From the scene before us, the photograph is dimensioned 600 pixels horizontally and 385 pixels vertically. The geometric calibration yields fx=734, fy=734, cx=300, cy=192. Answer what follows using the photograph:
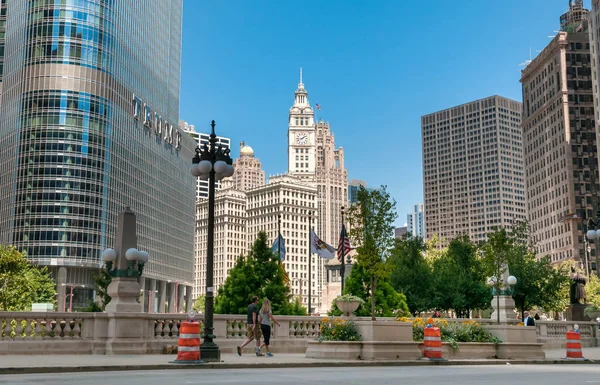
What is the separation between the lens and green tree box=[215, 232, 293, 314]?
5978cm

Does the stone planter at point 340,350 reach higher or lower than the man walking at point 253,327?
lower

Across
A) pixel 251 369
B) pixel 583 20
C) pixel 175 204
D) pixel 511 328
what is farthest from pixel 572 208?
pixel 251 369

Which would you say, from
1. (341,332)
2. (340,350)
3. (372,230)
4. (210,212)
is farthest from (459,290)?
(210,212)

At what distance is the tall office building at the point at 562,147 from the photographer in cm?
15550

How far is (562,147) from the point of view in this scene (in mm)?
159875

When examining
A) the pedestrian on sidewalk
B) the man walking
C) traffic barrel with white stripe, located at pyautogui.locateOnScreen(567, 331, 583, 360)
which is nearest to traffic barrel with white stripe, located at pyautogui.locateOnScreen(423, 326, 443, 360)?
the pedestrian on sidewalk

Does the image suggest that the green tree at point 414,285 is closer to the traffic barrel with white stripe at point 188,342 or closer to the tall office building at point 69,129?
the traffic barrel with white stripe at point 188,342

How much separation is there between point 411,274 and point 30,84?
245 ft

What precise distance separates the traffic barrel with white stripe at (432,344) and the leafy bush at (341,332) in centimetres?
246

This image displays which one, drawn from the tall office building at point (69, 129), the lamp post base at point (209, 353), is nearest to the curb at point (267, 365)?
the lamp post base at point (209, 353)

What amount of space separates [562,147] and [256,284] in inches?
4618

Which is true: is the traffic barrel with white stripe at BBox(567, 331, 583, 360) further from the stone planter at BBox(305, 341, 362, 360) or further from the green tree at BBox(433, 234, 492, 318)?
the green tree at BBox(433, 234, 492, 318)

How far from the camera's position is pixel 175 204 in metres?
159

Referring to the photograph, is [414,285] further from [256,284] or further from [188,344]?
[188,344]
